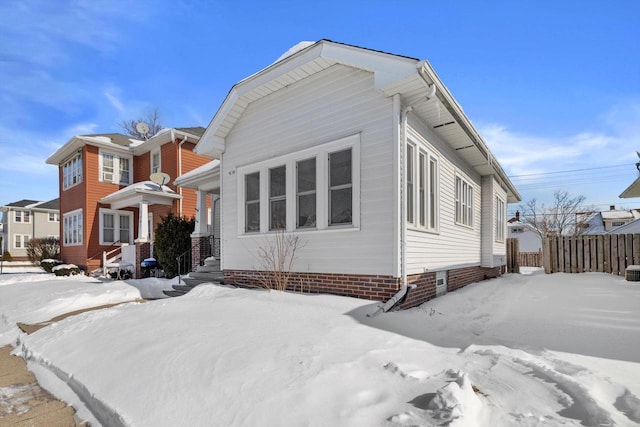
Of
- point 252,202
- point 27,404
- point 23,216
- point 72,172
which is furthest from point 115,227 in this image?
point 23,216

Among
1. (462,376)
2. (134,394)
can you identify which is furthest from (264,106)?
(462,376)

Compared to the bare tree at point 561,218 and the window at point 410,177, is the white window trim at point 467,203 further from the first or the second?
the bare tree at point 561,218

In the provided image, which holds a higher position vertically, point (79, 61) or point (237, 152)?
point (79, 61)

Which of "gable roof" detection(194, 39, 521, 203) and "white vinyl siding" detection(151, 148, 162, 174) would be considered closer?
"gable roof" detection(194, 39, 521, 203)

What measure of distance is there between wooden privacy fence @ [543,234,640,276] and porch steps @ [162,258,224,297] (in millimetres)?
11906

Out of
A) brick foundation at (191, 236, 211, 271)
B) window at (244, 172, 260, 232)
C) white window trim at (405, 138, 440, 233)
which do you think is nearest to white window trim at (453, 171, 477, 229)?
white window trim at (405, 138, 440, 233)

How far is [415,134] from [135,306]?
6.39 m

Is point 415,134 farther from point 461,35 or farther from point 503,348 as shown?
point 503,348

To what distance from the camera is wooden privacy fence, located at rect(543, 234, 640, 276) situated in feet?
36.2

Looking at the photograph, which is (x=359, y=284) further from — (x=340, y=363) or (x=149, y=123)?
(x=149, y=123)

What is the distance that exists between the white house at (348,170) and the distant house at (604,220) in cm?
4467

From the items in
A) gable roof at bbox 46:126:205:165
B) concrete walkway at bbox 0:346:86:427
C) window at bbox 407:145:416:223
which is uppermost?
gable roof at bbox 46:126:205:165

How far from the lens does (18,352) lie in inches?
195

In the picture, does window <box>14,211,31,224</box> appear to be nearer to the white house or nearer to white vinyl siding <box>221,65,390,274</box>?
the white house
